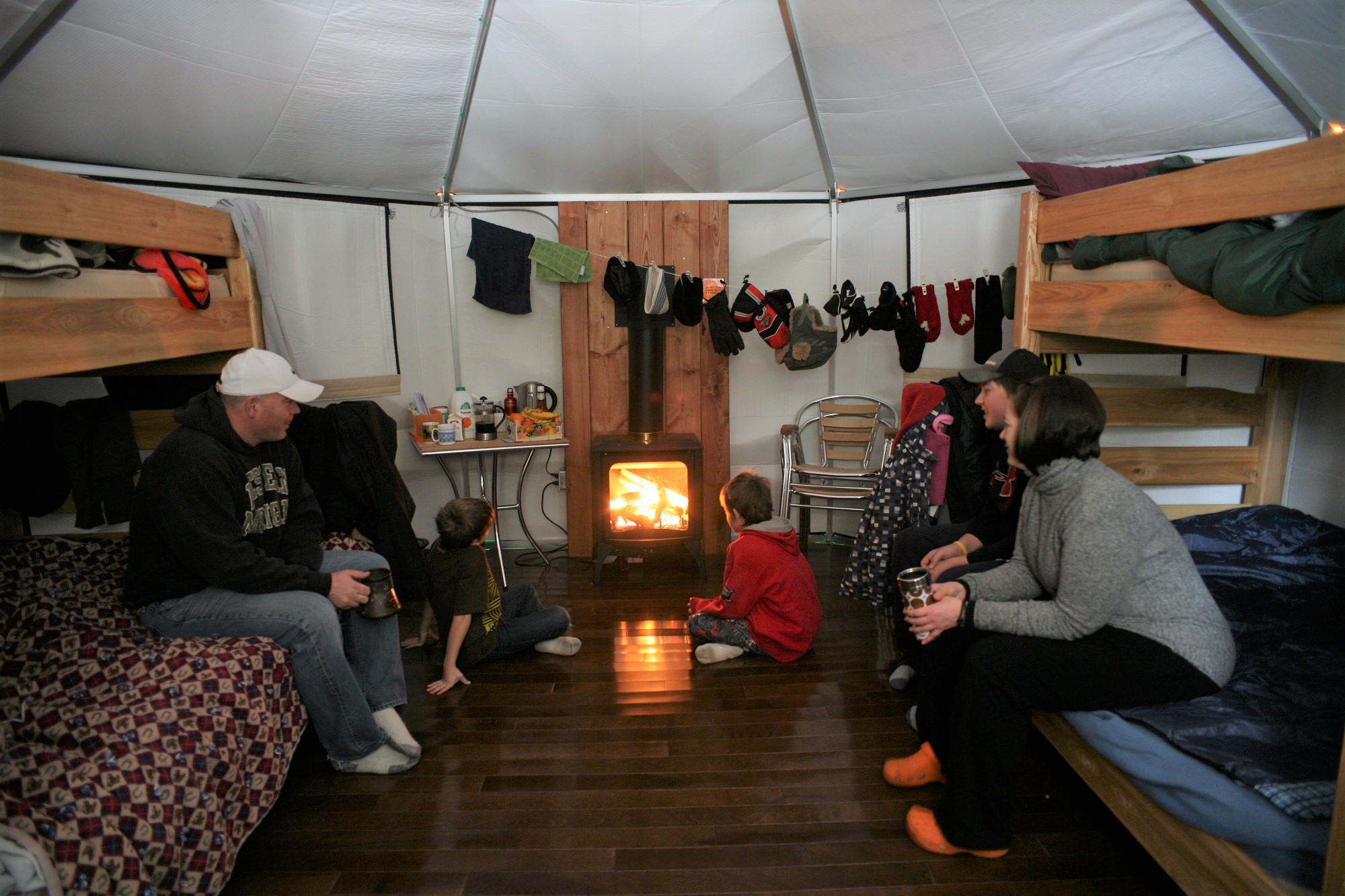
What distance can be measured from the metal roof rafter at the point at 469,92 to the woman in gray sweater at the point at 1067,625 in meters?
2.55

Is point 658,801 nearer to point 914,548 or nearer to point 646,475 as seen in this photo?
point 914,548

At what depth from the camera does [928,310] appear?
4.07 m

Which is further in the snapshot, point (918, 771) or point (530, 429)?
point (530, 429)

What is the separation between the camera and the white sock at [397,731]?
2.38 m

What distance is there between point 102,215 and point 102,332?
14.4 inches

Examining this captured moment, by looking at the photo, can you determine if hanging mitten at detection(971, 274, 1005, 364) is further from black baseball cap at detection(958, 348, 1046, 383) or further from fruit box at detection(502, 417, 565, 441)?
fruit box at detection(502, 417, 565, 441)

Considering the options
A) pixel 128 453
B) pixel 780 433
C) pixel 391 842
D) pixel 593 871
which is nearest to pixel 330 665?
pixel 391 842

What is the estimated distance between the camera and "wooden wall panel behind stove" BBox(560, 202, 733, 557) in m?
4.32

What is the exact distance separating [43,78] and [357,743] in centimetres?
255

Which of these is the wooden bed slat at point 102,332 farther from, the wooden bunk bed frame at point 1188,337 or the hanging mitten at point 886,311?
the hanging mitten at point 886,311

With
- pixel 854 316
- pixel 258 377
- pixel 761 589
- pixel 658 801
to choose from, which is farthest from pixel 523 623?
pixel 854 316

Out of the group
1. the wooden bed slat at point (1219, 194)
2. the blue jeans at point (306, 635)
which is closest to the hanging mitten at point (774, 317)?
the wooden bed slat at point (1219, 194)

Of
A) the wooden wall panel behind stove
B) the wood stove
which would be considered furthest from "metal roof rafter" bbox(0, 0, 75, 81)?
the wood stove

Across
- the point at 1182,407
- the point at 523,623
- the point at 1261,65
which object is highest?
the point at 1261,65
